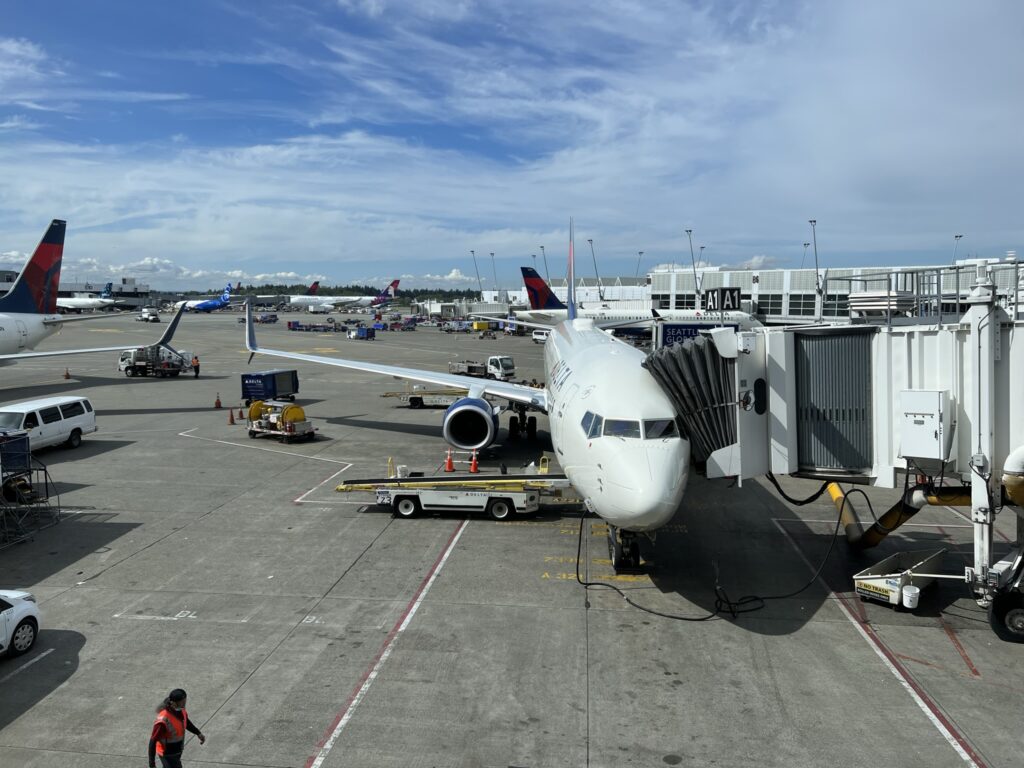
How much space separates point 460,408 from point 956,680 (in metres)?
16.6

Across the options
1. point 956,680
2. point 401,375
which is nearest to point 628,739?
point 956,680

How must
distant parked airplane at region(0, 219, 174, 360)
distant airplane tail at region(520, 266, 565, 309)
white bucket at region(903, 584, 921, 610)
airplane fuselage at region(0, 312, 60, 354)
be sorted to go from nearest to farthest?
white bucket at region(903, 584, 921, 610) → airplane fuselage at region(0, 312, 60, 354) → distant parked airplane at region(0, 219, 174, 360) → distant airplane tail at region(520, 266, 565, 309)

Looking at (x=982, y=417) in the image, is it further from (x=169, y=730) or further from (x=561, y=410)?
(x=169, y=730)

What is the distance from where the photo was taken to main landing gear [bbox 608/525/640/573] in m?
15.2

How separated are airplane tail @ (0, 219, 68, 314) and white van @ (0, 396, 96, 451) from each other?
17080 millimetres

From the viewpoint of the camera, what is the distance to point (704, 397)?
14164mm

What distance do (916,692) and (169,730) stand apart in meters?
10.4

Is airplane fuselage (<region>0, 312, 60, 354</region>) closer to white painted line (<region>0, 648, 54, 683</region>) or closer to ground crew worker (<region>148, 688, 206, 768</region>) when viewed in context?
white painted line (<region>0, 648, 54, 683</region>)

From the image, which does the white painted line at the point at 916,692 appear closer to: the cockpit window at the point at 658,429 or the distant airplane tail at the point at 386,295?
the cockpit window at the point at 658,429

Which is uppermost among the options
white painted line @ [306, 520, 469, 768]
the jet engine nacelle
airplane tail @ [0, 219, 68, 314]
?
airplane tail @ [0, 219, 68, 314]

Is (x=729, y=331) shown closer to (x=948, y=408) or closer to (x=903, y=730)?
(x=948, y=408)

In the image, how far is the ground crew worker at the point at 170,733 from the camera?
7.95 m

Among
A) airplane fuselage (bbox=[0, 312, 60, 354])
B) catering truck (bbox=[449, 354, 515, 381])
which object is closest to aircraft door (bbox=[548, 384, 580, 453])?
catering truck (bbox=[449, 354, 515, 381])

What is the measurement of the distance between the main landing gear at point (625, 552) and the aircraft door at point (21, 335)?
3941 cm
